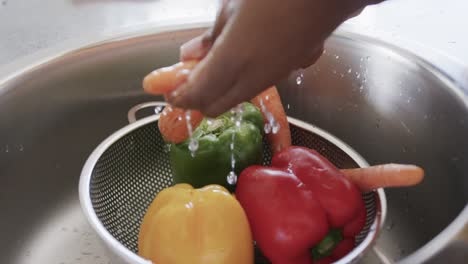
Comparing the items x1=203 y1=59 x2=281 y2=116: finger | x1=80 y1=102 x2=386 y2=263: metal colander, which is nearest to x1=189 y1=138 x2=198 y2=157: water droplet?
x1=80 y1=102 x2=386 y2=263: metal colander

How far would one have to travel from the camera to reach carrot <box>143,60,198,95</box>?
15.4 inches

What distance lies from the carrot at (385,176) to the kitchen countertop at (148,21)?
0.66 ft

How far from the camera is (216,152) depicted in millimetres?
625

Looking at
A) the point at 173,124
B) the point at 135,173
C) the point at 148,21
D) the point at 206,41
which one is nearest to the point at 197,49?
the point at 206,41

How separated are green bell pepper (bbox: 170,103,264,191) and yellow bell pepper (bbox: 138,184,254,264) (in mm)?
63

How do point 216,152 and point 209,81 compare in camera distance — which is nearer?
point 209,81

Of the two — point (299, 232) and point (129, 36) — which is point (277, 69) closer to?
point (299, 232)

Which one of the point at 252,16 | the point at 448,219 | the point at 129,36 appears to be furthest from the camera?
the point at 129,36

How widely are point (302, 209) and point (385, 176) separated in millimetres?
99

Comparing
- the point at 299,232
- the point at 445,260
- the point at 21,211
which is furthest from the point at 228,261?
the point at 21,211

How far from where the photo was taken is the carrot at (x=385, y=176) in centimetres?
56

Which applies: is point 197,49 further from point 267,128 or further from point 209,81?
point 267,128

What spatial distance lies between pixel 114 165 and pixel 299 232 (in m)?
0.25

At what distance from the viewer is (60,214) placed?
2.36ft
